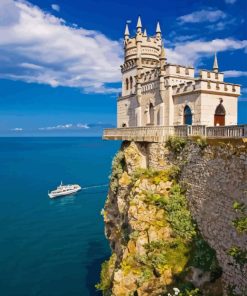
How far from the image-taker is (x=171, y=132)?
24.6 metres

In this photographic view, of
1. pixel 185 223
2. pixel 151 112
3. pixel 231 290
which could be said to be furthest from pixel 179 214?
pixel 151 112

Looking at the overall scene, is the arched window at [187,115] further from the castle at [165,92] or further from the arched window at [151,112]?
the arched window at [151,112]

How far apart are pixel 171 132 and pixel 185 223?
274 inches

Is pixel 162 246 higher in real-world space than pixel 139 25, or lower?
lower

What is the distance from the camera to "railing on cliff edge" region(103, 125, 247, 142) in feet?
58.5

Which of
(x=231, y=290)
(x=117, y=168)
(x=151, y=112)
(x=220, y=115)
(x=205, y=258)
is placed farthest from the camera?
(x=151, y=112)

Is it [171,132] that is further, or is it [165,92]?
[165,92]

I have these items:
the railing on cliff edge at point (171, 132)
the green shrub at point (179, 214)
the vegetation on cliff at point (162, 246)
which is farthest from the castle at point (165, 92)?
the green shrub at point (179, 214)

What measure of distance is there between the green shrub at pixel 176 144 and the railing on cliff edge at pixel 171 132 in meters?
0.42

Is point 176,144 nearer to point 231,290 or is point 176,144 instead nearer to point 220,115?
point 220,115

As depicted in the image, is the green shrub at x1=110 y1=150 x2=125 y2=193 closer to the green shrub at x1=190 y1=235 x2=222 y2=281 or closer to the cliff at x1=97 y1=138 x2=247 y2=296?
the cliff at x1=97 y1=138 x2=247 y2=296

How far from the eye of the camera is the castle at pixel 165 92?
2480cm

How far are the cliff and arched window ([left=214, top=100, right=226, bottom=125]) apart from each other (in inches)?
174

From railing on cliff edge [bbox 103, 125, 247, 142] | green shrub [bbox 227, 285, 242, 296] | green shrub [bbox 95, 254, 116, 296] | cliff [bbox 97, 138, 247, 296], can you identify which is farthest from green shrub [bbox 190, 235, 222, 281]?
green shrub [bbox 95, 254, 116, 296]
